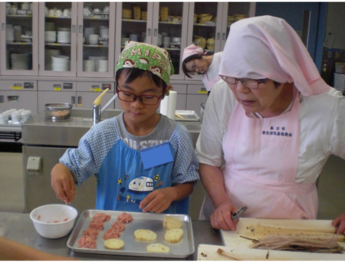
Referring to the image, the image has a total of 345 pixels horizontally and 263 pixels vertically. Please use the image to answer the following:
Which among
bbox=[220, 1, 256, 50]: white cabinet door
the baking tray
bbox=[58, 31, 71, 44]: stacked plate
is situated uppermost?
bbox=[220, 1, 256, 50]: white cabinet door

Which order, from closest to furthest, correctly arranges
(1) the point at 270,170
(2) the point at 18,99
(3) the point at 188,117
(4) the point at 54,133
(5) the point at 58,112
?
(1) the point at 270,170, (4) the point at 54,133, (5) the point at 58,112, (3) the point at 188,117, (2) the point at 18,99

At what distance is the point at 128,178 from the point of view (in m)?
1.20

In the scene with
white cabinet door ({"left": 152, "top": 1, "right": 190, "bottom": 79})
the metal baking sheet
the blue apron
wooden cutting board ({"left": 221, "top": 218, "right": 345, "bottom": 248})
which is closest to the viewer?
wooden cutting board ({"left": 221, "top": 218, "right": 345, "bottom": 248})

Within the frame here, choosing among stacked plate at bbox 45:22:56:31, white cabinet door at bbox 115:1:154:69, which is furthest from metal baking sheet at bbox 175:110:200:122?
stacked plate at bbox 45:22:56:31

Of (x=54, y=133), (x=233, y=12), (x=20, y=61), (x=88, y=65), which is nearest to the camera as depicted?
(x=54, y=133)

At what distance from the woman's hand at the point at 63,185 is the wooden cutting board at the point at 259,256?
42 cm

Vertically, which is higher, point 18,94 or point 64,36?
point 64,36

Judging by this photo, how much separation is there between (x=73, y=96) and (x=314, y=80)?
367 centimetres

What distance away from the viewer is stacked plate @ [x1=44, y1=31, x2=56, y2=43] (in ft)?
14.1

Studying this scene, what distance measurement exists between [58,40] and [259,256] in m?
4.13

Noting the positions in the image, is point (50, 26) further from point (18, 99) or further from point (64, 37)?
point (18, 99)

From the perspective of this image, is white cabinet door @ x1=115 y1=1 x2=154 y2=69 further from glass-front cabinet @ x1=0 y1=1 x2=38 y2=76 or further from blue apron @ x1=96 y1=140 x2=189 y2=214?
blue apron @ x1=96 y1=140 x2=189 y2=214

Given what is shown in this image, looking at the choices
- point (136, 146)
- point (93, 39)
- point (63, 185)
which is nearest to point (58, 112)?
point (136, 146)

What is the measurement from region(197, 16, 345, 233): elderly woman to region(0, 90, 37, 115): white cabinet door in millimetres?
3520
